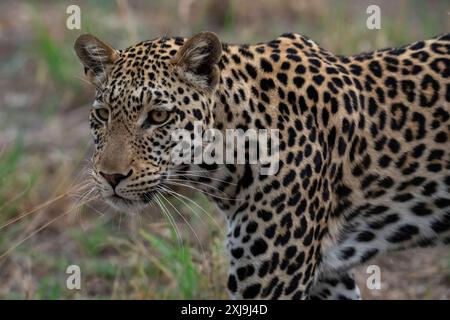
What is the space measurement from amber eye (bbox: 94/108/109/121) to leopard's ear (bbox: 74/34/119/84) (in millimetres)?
188

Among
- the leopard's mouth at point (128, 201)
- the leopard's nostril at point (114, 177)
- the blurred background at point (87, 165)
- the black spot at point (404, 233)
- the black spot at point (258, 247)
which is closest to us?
the leopard's nostril at point (114, 177)

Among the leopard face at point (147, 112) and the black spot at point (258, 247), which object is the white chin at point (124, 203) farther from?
the black spot at point (258, 247)

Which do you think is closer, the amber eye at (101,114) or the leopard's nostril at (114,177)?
the leopard's nostril at (114,177)

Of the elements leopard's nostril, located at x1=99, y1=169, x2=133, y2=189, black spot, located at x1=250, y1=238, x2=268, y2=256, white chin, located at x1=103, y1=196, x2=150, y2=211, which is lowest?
black spot, located at x1=250, y1=238, x2=268, y2=256

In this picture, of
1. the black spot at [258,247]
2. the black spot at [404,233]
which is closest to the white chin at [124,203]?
the black spot at [258,247]

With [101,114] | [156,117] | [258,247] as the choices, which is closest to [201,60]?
[156,117]

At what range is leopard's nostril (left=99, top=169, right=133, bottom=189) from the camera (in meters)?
5.59

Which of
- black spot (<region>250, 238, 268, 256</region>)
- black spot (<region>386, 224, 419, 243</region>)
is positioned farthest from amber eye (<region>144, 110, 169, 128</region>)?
black spot (<region>386, 224, 419, 243</region>)

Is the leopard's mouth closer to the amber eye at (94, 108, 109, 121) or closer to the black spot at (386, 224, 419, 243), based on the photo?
the amber eye at (94, 108, 109, 121)

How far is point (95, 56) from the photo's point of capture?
5918 mm

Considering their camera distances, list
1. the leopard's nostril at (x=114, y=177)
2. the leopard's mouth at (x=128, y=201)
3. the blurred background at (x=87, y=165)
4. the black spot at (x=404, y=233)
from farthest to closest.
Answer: the blurred background at (x=87, y=165)
the black spot at (x=404, y=233)
the leopard's mouth at (x=128, y=201)
the leopard's nostril at (x=114, y=177)

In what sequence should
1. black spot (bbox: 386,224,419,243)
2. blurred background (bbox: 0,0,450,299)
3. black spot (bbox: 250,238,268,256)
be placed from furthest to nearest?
blurred background (bbox: 0,0,450,299) → black spot (bbox: 386,224,419,243) → black spot (bbox: 250,238,268,256)

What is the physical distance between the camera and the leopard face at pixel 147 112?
5.61 metres

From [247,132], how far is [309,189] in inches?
18.8
